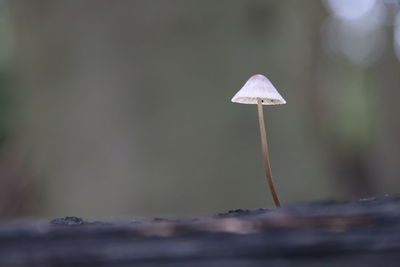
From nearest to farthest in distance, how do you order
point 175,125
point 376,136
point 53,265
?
point 53,265
point 175,125
point 376,136

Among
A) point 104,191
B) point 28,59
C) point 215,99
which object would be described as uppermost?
point 28,59

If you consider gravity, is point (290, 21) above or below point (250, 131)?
above

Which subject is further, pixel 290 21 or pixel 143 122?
pixel 290 21

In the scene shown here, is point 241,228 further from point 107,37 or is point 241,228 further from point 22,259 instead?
point 107,37

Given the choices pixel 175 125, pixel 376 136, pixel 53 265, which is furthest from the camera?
pixel 376 136

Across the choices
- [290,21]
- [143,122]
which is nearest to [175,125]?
[143,122]

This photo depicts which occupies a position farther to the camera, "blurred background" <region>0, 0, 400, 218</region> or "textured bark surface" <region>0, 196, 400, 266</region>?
"blurred background" <region>0, 0, 400, 218</region>

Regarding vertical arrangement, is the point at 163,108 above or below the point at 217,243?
above

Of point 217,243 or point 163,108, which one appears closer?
point 217,243
